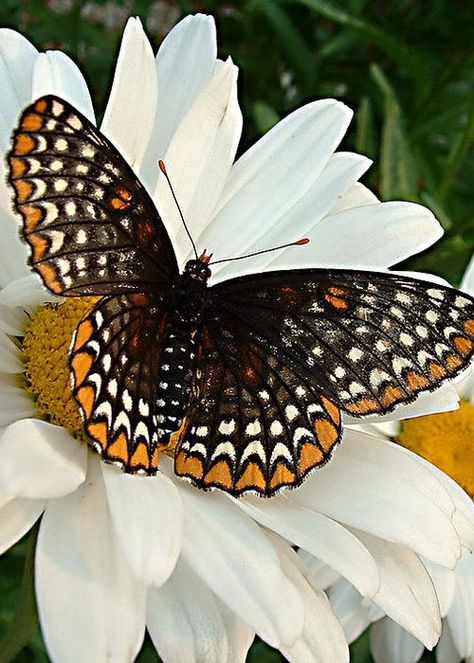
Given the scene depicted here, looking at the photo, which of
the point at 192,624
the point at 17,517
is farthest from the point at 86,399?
the point at 192,624

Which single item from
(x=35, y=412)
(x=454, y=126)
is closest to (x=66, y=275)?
(x=35, y=412)

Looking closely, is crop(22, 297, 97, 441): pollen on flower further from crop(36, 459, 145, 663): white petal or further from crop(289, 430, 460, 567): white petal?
crop(289, 430, 460, 567): white petal

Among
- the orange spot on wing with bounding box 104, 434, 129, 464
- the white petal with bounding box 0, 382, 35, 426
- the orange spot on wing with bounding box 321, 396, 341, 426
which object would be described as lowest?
the white petal with bounding box 0, 382, 35, 426

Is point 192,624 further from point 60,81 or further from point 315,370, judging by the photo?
point 60,81

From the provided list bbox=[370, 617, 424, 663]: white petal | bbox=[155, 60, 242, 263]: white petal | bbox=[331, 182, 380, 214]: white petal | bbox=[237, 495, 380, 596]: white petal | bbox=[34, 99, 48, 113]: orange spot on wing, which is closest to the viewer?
bbox=[34, 99, 48, 113]: orange spot on wing

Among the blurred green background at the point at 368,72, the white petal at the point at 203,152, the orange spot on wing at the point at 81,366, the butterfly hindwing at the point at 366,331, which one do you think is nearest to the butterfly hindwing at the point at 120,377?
the orange spot on wing at the point at 81,366

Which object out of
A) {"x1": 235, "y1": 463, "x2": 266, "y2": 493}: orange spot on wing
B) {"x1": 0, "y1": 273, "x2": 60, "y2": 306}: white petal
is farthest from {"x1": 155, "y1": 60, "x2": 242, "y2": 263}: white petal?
{"x1": 235, "y1": 463, "x2": 266, "y2": 493}: orange spot on wing
